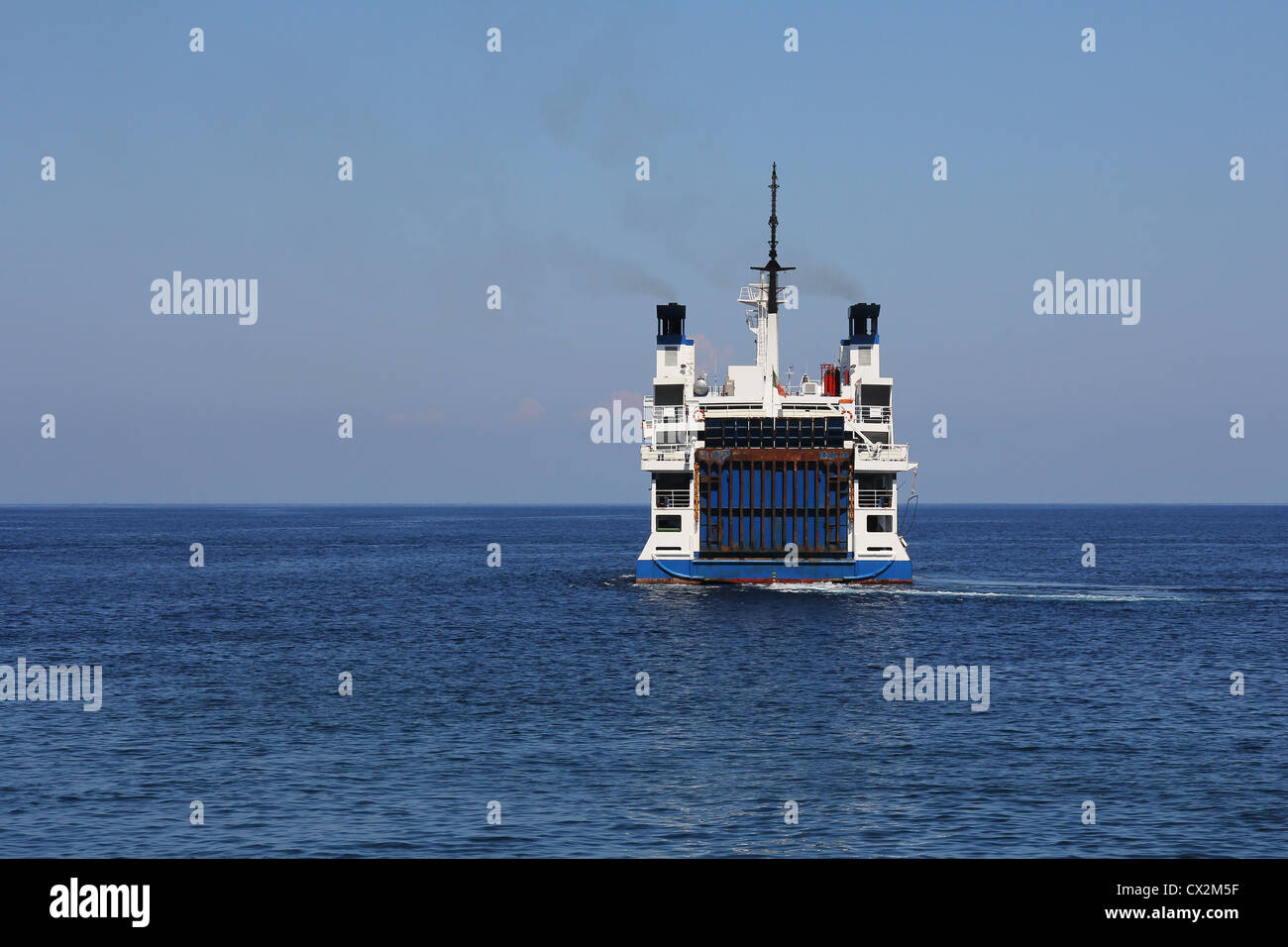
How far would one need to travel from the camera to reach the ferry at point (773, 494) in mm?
75812

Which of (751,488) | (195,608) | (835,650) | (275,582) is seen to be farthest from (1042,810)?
(275,582)

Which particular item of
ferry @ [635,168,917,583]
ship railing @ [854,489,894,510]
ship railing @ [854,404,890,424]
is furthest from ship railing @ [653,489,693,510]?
ship railing @ [854,404,890,424]

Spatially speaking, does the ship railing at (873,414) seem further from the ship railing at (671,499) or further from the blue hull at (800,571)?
the ship railing at (671,499)

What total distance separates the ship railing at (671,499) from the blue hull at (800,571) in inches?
142

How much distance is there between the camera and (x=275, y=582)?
106562mm

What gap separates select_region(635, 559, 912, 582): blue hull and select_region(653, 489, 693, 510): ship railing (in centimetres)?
362

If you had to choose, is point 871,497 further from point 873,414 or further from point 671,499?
point 671,499

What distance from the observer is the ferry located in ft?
249

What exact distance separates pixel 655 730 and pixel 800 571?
3992cm

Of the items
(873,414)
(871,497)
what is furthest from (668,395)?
(871,497)

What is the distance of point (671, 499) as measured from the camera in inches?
3076

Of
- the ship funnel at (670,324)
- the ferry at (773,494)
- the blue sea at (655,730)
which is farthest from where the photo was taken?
the ship funnel at (670,324)

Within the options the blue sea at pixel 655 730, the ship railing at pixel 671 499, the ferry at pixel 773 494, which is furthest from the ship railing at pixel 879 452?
the ship railing at pixel 671 499
